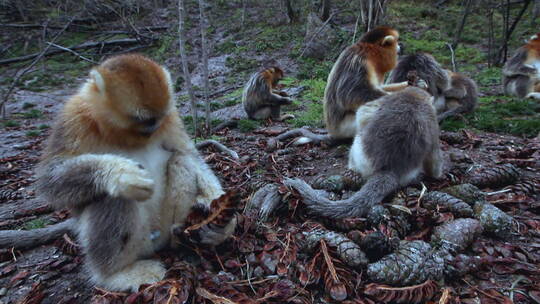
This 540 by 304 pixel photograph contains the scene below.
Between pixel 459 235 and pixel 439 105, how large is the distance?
5.29 m

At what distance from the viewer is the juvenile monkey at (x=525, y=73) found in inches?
Result: 309

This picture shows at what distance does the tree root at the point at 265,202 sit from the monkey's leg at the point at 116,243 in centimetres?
100

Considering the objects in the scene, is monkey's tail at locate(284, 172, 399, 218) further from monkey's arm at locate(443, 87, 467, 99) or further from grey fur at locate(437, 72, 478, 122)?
monkey's arm at locate(443, 87, 467, 99)

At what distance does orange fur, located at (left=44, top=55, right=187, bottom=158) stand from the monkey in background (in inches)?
215

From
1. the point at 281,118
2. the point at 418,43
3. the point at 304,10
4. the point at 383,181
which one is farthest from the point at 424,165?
the point at 304,10

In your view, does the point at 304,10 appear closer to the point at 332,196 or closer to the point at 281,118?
the point at 281,118

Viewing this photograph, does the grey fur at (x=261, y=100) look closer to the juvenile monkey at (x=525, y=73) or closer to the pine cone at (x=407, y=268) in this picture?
the juvenile monkey at (x=525, y=73)

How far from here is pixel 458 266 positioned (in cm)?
206

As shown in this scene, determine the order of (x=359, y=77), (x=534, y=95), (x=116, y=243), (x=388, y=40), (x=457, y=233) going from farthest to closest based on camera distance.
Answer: (x=534, y=95) → (x=388, y=40) → (x=359, y=77) → (x=457, y=233) → (x=116, y=243)

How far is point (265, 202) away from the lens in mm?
2883

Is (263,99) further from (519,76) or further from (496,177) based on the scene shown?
(519,76)

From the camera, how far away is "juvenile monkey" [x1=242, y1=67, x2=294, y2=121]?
843cm

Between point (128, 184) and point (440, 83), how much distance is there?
663 centimetres

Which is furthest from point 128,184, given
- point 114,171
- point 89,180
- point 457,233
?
point 457,233
